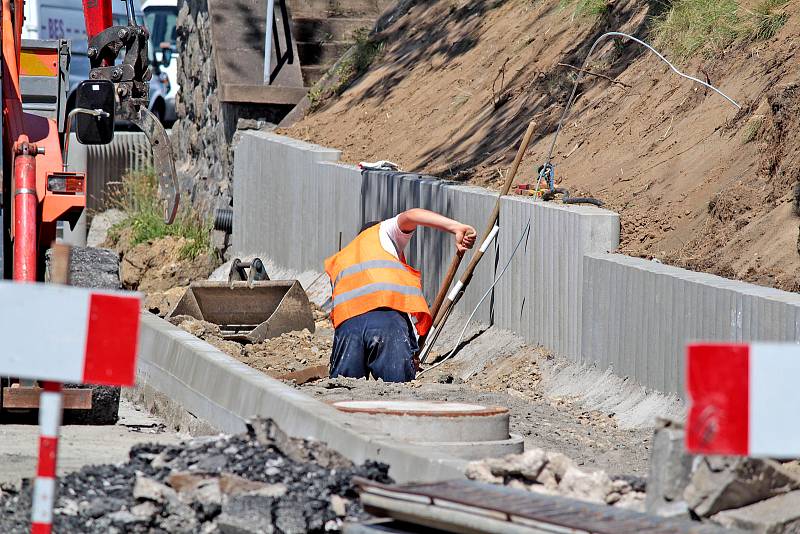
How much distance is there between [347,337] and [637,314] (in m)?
2.00

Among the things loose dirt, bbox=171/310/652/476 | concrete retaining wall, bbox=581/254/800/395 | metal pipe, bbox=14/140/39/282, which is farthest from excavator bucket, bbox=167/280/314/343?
metal pipe, bbox=14/140/39/282

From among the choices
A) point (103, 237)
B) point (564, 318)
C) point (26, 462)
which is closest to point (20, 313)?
point (26, 462)

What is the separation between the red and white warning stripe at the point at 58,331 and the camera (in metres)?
5.26

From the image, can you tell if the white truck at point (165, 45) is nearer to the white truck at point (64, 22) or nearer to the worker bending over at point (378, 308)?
the white truck at point (64, 22)

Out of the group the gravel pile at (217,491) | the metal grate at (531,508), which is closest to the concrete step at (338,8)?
the gravel pile at (217,491)

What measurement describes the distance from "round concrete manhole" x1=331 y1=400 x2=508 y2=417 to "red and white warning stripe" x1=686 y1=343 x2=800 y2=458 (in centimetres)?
297

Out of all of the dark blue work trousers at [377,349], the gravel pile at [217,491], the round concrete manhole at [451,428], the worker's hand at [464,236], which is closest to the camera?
the gravel pile at [217,491]

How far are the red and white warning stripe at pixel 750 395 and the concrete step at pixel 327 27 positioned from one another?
17246 millimetres

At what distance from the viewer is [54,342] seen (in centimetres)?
530

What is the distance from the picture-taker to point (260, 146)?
63.7 ft

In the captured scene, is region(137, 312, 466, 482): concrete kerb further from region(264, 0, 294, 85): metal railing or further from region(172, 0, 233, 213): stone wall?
region(172, 0, 233, 213): stone wall

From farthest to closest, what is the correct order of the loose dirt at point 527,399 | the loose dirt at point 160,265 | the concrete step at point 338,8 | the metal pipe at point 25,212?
the concrete step at point 338,8
the loose dirt at point 160,265
the loose dirt at point 527,399
the metal pipe at point 25,212

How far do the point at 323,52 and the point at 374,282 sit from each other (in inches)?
452

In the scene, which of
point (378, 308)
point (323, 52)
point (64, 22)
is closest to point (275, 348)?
point (378, 308)
